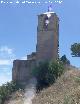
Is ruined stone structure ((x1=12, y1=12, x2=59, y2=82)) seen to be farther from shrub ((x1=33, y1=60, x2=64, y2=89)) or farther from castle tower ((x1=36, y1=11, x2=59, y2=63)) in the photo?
shrub ((x1=33, y1=60, x2=64, y2=89))

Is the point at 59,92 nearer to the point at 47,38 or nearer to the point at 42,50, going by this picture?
the point at 42,50

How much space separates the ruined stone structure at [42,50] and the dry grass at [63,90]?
518 centimetres

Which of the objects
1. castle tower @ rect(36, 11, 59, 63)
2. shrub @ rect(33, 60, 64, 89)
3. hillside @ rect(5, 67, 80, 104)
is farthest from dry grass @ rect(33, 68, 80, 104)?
castle tower @ rect(36, 11, 59, 63)

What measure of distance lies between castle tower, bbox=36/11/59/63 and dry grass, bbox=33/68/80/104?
4.86 meters

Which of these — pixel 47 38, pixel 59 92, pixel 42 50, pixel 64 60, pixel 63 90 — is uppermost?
pixel 47 38

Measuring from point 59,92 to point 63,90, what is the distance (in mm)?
808

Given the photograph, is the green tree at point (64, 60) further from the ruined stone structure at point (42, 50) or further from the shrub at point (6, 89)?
the shrub at point (6, 89)

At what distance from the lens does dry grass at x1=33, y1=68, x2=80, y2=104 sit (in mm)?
56719

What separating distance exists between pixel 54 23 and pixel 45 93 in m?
16.0

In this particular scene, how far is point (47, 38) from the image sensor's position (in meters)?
75.2

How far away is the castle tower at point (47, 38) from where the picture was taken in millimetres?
74688

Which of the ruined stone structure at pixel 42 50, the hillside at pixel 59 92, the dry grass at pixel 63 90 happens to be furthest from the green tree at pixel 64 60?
the hillside at pixel 59 92

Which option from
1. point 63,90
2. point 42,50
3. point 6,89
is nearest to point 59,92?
point 63,90

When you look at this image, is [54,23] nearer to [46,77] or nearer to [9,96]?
[46,77]
